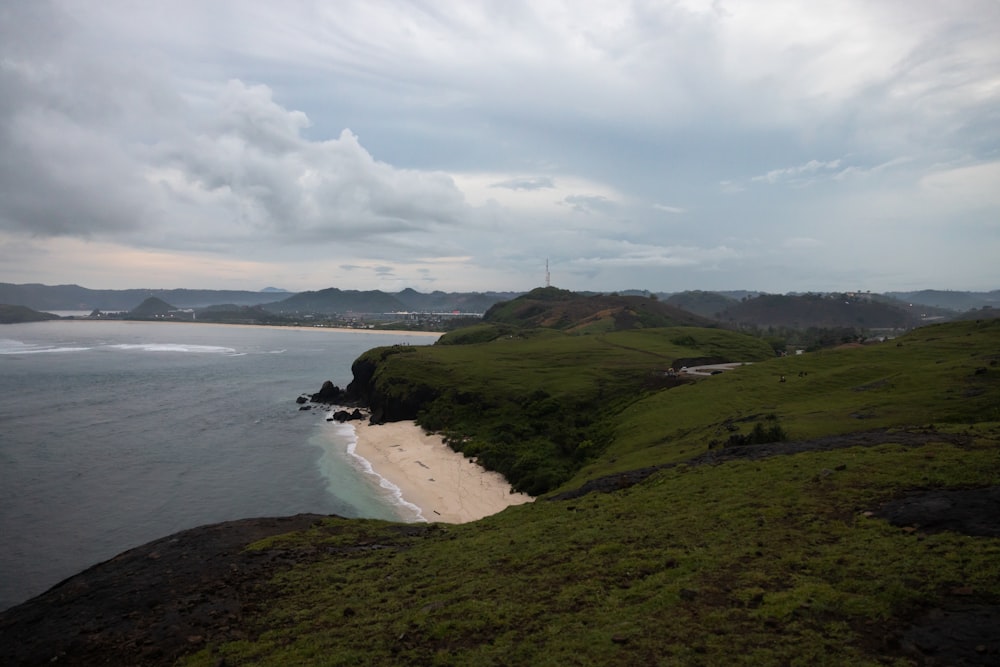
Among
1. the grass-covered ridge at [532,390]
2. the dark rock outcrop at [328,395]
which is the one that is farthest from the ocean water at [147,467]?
the grass-covered ridge at [532,390]

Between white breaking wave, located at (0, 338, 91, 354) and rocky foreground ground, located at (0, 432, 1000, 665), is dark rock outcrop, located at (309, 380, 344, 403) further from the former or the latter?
white breaking wave, located at (0, 338, 91, 354)

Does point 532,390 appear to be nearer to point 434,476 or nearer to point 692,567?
point 434,476

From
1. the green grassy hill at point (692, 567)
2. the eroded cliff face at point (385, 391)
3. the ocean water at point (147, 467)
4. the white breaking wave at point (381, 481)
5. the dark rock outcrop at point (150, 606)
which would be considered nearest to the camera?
the green grassy hill at point (692, 567)

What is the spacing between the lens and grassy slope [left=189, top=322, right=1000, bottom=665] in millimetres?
11617

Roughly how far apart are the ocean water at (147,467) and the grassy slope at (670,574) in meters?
18.3

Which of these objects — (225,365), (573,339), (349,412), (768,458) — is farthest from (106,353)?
(768,458)

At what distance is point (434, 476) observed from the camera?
166ft

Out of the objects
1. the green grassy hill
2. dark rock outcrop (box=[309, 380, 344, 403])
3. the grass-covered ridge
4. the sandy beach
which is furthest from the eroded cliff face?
the green grassy hill

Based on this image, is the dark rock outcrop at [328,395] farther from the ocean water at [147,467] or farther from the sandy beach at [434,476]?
the sandy beach at [434,476]

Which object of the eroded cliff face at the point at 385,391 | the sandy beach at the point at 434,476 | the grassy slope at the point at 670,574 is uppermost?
the grassy slope at the point at 670,574

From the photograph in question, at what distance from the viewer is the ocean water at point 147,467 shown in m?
37.8

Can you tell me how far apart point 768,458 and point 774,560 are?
1243 centimetres

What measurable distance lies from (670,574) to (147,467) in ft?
183

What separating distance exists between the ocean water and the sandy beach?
1.82 meters
